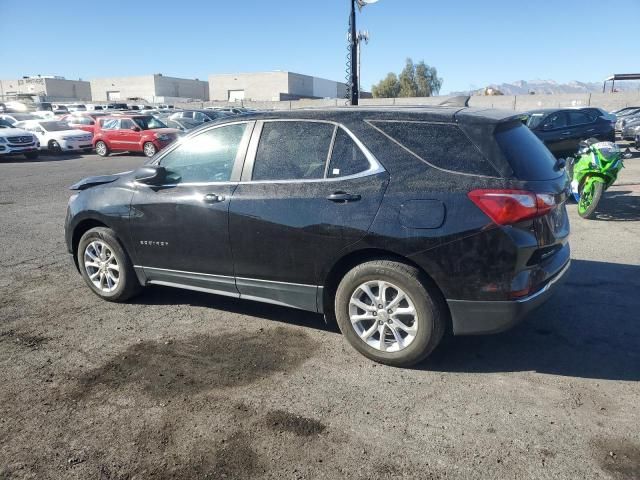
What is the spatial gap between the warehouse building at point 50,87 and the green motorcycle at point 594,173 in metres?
101

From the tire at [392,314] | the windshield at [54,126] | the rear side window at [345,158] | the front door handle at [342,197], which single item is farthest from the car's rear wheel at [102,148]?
the tire at [392,314]

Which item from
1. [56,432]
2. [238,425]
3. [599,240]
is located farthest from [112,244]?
[599,240]

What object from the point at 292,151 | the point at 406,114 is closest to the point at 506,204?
the point at 406,114

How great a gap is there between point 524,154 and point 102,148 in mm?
22751

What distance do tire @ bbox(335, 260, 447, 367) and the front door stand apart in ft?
3.66

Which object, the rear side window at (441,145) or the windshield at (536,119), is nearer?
the rear side window at (441,145)

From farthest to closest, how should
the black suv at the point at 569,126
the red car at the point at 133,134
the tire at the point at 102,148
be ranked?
1. the tire at the point at 102,148
2. the red car at the point at 133,134
3. the black suv at the point at 569,126

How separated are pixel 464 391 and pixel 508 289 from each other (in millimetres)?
735

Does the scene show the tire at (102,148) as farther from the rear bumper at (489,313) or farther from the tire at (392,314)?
the rear bumper at (489,313)

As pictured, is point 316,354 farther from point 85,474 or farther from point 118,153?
point 118,153

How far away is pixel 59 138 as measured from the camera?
2342 cm

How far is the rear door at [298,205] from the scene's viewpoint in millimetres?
3654

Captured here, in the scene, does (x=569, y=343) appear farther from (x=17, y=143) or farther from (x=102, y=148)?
(x=102, y=148)

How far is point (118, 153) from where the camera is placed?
23.6 meters
